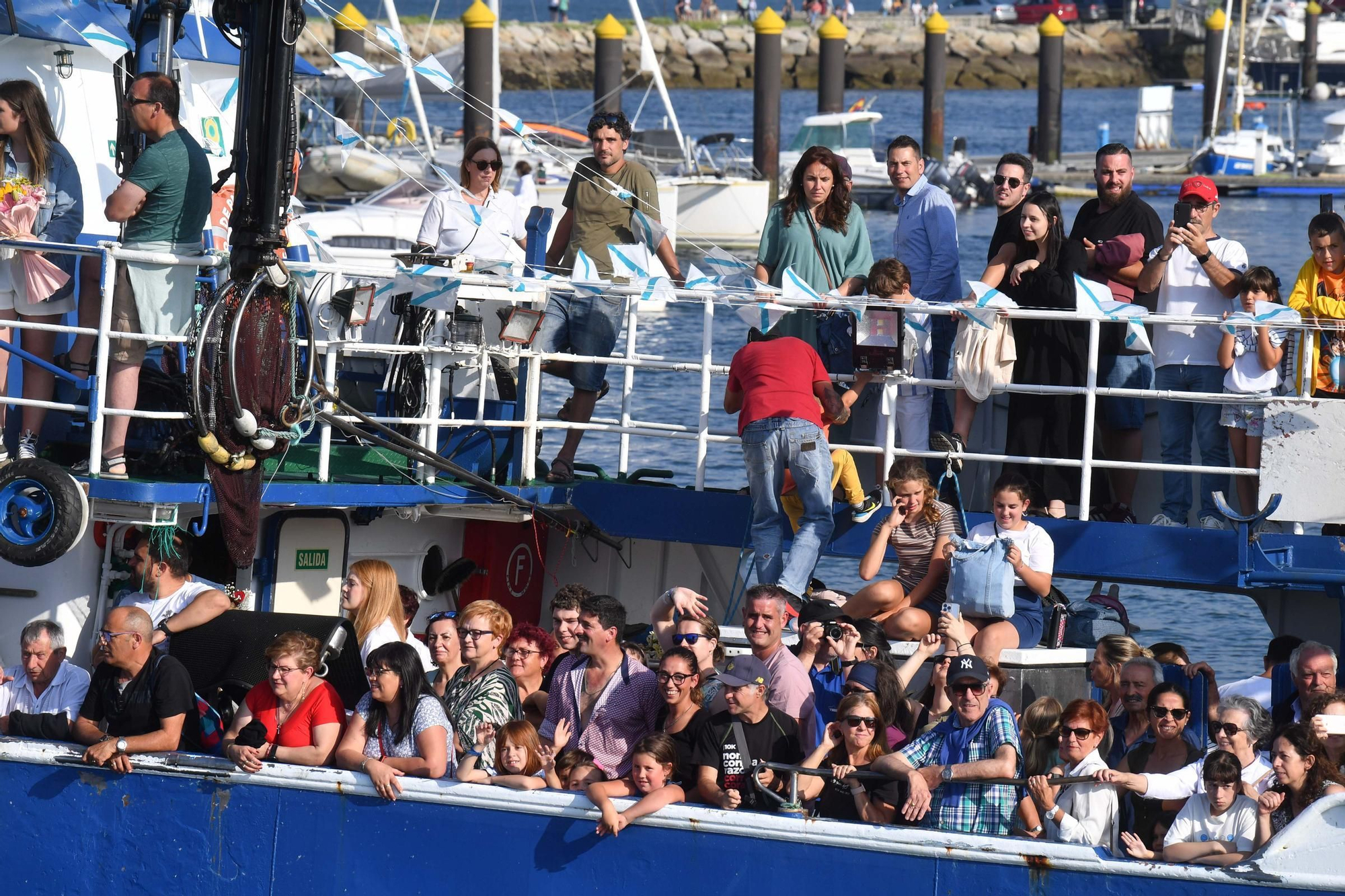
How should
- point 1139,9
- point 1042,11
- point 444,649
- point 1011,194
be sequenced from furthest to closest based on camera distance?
1. point 1042,11
2. point 1139,9
3. point 1011,194
4. point 444,649

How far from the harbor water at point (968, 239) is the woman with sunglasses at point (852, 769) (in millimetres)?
3307

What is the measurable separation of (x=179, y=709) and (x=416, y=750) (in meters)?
1.14

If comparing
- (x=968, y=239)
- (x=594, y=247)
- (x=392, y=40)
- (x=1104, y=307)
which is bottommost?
(x=1104, y=307)

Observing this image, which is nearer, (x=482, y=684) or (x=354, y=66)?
(x=482, y=684)

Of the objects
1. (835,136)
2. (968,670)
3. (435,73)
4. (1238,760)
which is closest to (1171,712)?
(1238,760)

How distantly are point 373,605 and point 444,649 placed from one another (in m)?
0.65

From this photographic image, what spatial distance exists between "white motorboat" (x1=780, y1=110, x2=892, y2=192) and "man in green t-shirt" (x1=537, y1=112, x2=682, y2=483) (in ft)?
101

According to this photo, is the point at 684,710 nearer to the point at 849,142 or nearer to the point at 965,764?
the point at 965,764

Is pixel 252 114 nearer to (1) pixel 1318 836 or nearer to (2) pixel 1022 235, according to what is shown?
(2) pixel 1022 235

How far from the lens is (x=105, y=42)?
1089 centimetres

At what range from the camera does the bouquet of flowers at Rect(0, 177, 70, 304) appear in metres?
9.35

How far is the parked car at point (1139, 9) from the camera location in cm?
9081

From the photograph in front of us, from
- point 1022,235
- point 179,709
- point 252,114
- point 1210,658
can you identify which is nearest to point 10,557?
point 179,709

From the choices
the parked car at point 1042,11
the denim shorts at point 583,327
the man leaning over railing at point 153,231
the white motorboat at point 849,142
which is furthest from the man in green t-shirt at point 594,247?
the parked car at point 1042,11
